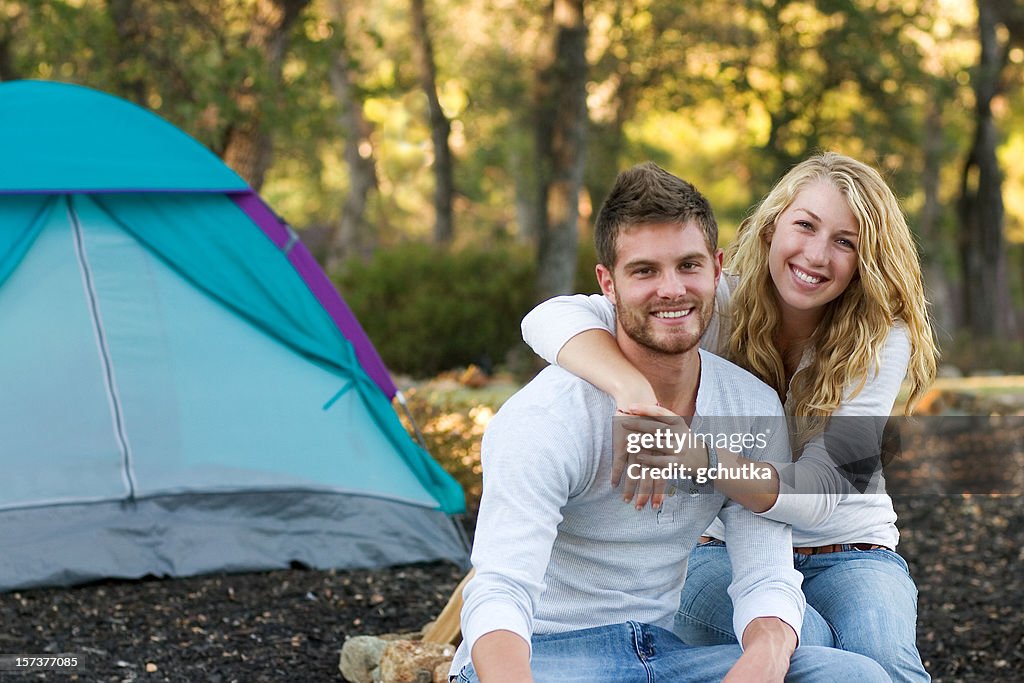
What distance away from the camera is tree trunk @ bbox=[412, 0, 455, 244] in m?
14.7

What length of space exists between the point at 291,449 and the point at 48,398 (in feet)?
3.08

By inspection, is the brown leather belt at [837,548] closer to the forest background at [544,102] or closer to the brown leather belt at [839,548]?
the brown leather belt at [839,548]

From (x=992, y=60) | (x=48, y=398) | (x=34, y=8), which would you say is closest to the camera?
(x=48, y=398)

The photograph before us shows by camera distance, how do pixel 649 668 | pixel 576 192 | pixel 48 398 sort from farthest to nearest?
pixel 576 192 < pixel 48 398 < pixel 649 668

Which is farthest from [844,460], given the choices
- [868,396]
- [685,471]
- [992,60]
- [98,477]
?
[992,60]

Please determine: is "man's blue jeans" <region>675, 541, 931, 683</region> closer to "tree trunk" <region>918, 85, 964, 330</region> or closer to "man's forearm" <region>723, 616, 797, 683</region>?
"man's forearm" <region>723, 616, 797, 683</region>

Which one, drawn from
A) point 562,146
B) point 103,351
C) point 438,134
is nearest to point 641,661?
point 103,351

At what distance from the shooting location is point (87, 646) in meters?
Answer: 3.80

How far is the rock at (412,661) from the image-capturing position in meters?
3.26

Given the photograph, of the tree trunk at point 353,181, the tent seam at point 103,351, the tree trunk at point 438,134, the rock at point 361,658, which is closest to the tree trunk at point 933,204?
the tree trunk at point 438,134

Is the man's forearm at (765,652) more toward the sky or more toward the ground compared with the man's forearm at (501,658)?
more toward the ground

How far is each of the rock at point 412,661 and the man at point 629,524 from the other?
3.29ft

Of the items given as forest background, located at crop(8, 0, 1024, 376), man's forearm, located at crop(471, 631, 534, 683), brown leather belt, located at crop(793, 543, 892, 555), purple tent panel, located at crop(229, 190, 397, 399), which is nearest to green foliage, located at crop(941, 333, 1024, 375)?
forest background, located at crop(8, 0, 1024, 376)

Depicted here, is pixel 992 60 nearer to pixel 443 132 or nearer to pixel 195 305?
pixel 443 132
